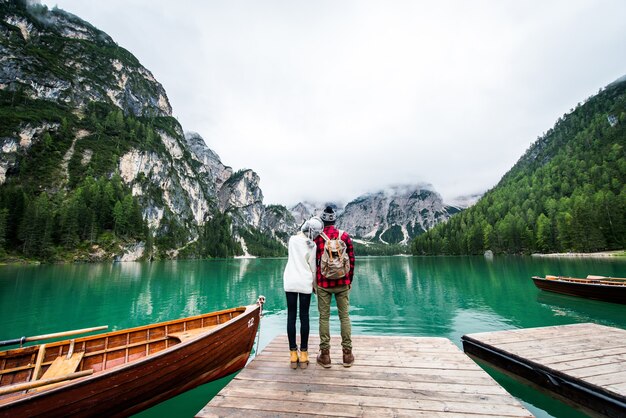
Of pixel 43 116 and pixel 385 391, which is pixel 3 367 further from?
pixel 43 116

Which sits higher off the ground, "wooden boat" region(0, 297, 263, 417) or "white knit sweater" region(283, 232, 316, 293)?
"white knit sweater" region(283, 232, 316, 293)

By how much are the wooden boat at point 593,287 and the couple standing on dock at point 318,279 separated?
23599mm

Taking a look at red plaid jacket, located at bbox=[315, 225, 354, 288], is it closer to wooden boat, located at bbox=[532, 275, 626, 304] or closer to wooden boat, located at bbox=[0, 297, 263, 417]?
wooden boat, located at bbox=[0, 297, 263, 417]

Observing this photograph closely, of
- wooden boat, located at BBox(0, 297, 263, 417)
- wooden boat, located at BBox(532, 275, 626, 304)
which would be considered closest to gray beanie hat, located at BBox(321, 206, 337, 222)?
wooden boat, located at BBox(0, 297, 263, 417)

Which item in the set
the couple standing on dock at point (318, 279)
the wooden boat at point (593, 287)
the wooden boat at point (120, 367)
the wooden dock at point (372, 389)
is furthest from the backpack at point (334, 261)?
the wooden boat at point (593, 287)

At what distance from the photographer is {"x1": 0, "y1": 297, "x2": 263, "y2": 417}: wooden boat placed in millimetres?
5160

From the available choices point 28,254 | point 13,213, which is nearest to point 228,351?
point 28,254

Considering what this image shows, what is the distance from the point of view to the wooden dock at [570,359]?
5.70m

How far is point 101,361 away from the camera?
26.6ft

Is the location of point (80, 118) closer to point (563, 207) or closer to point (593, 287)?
point (593, 287)

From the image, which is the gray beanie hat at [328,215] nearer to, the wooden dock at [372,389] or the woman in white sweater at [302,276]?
the woman in white sweater at [302,276]

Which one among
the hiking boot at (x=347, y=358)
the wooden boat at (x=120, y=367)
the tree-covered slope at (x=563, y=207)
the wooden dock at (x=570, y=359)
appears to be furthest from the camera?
the tree-covered slope at (x=563, y=207)

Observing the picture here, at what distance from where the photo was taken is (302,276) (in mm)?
5945

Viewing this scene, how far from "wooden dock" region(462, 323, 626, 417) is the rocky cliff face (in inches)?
5649
